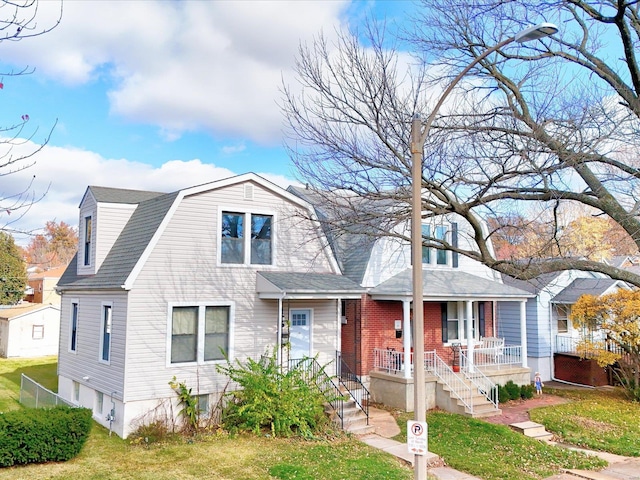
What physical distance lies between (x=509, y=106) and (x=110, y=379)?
38.7ft

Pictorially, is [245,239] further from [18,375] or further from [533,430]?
[18,375]

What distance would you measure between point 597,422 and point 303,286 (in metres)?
9.13

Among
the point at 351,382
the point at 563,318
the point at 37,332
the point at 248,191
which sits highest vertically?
the point at 248,191

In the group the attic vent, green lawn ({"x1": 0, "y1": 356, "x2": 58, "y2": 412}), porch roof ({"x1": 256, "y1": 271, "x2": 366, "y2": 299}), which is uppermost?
the attic vent

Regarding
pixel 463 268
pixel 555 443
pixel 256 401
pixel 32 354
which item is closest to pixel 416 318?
pixel 256 401

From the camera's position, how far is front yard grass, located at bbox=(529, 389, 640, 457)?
12773mm

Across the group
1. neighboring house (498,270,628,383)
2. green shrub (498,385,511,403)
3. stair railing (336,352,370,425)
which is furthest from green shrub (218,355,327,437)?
neighboring house (498,270,628,383)

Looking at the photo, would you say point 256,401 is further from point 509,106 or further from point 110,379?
point 509,106

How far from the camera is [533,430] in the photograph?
13.6 meters

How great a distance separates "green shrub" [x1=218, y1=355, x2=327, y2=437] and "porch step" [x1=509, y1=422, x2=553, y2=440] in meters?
5.17

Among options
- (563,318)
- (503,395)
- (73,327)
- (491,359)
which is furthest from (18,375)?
(563,318)

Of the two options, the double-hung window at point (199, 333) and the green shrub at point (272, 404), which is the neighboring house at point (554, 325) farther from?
the double-hung window at point (199, 333)

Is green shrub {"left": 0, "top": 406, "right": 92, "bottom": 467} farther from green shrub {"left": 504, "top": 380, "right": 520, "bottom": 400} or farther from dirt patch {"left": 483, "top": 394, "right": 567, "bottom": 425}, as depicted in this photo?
green shrub {"left": 504, "top": 380, "right": 520, "bottom": 400}

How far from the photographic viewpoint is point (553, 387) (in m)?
20.4
